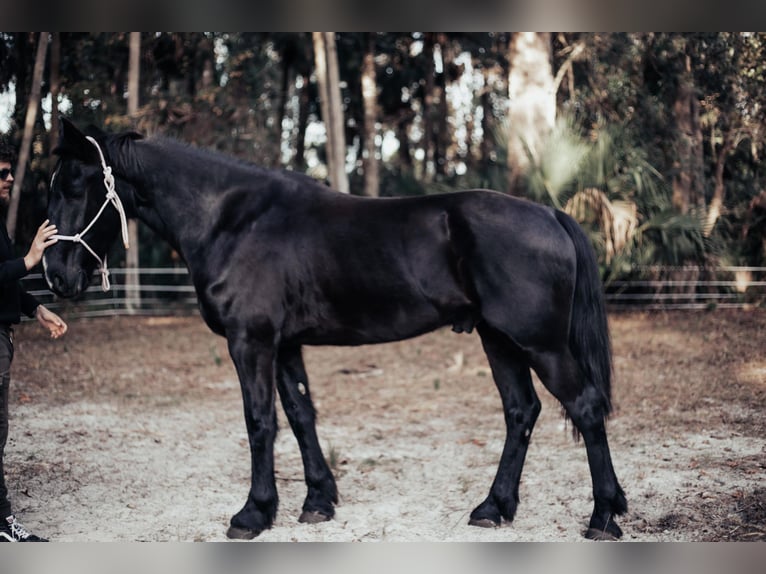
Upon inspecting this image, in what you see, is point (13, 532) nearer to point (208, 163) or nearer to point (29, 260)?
point (29, 260)

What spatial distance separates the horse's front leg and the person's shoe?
960 mm

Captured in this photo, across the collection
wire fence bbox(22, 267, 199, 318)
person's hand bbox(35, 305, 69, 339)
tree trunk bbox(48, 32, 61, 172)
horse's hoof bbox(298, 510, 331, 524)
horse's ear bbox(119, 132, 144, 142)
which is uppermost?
tree trunk bbox(48, 32, 61, 172)

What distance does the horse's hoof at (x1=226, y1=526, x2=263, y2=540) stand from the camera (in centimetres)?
364

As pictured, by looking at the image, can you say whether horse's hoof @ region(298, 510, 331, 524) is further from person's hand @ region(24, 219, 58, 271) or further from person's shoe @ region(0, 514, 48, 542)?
person's hand @ region(24, 219, 58, 271)

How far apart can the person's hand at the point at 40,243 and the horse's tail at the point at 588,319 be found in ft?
8.37

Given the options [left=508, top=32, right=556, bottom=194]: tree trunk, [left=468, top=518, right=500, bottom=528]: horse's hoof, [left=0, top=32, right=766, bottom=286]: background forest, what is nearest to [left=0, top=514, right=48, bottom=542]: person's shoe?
[left=468, top=518, right=500, bottom=528]: horse's hoof

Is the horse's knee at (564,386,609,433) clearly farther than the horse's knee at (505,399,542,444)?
No

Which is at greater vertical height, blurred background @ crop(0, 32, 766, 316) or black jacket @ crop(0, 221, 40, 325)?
blurred background @ crop(0, 32, 766, 316)

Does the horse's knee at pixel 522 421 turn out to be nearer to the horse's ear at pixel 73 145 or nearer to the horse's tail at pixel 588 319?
the horse's tail at pixel 588 319

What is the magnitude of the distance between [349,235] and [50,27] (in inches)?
88.3

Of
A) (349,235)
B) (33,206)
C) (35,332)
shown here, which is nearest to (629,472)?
(349,235)

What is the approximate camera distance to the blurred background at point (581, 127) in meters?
5.64

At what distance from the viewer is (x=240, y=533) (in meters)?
3.64

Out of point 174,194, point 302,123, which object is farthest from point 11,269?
point 302,123
